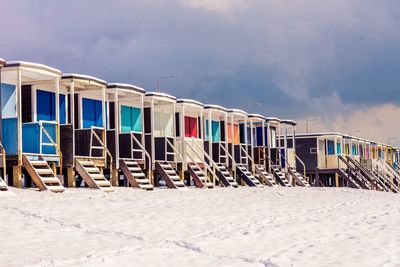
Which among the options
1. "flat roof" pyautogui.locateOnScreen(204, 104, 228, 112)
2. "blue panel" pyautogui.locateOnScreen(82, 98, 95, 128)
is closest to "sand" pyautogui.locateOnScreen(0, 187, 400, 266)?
"blue panel" pyautogui.locateOnScreen(82, 98, 95, 128)

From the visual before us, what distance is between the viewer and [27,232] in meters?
9.82

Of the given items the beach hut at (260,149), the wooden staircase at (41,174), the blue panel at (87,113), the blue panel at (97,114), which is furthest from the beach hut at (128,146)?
the beach hut at (260,149)

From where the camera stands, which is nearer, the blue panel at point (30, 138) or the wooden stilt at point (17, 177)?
the wooden stilt at point (17, 177)

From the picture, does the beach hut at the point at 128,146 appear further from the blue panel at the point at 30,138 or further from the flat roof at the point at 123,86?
the blue panel at the point at 30,138

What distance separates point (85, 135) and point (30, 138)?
7.49 ft

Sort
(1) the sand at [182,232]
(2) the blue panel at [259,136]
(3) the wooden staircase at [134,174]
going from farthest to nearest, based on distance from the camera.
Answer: (2) the blue panel at [259,136]
(3) the wooden staircase at [134,174]
(1) the sand at [182,232]

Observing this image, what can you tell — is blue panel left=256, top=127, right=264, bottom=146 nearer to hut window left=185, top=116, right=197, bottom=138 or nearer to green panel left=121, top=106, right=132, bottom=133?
hut window left=185, top=116, right=197, bottom=138

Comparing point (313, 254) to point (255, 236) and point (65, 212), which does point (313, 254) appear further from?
point (65, 212)

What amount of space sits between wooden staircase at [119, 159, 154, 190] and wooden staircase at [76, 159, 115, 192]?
1592 millimetres

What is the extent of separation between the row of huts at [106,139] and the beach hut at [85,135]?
28 mm

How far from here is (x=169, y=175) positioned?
2175 centimetres

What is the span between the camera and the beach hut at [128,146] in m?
20.2

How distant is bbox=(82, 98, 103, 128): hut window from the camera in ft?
70.6

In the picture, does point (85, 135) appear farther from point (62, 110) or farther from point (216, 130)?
point (216, 130)
